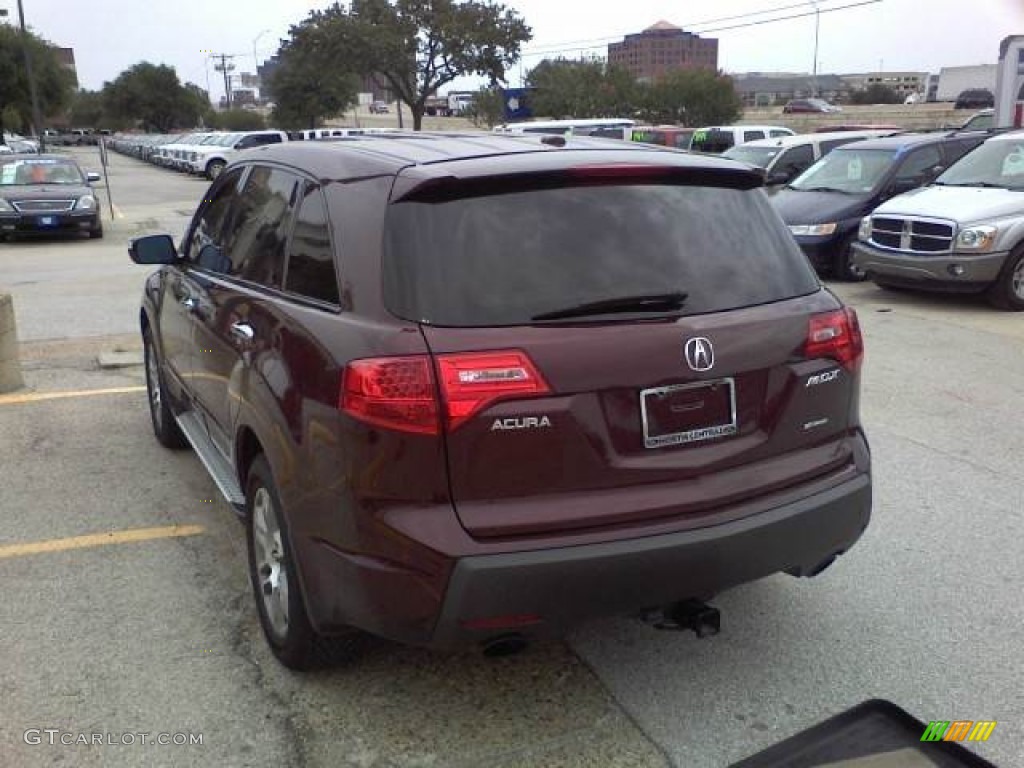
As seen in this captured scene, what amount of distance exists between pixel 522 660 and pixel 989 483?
9.83 feet

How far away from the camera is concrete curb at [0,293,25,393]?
684 centimetres

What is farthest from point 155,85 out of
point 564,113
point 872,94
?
point 872,94

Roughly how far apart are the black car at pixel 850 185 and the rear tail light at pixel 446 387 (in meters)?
9.89

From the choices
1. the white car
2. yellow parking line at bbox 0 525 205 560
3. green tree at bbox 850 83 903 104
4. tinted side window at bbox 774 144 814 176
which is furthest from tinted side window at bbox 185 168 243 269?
green tree at bbox 850 83 903 104

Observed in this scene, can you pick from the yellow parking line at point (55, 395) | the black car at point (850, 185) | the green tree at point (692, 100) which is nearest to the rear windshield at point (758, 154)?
the black car at point (850, 185)

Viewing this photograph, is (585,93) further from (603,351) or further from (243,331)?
(603,351)

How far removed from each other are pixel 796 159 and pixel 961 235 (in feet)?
24.0

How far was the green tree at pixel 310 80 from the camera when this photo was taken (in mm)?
54156

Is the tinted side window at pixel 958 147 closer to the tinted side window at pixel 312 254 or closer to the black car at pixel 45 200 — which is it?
the tinted side window at pixel 312 254

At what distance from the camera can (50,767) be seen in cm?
280

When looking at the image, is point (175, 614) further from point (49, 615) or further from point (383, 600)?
point (383, 600)

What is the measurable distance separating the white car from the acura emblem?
109 ft

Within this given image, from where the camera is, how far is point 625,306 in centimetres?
278

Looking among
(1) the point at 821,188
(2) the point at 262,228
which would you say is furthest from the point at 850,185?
(2) the point at 262,228
